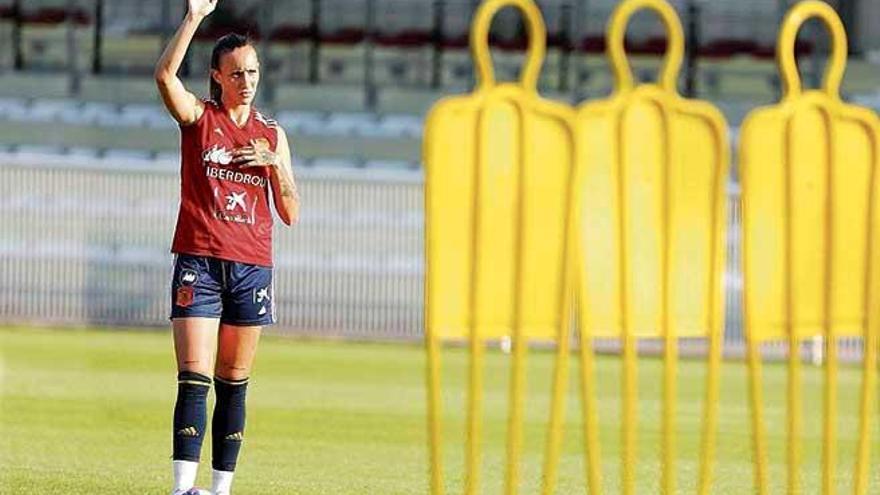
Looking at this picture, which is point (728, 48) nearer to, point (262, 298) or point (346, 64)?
point (346, 64)

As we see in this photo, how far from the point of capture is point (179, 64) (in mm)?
8672

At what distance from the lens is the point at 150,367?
64.8ft

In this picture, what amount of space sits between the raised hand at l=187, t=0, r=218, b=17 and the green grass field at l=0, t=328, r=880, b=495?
2.96 metres

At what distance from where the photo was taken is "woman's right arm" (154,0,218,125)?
27.8ft

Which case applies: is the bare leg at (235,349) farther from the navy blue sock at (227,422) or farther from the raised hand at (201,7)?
the raised hand at (201,7)

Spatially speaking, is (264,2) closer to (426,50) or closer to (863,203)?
(426,50)

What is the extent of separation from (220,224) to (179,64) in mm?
655

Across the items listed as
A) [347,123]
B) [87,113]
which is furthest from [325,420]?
[87,113]

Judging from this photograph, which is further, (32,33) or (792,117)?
(32,33)

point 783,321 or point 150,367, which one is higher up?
point 783,321

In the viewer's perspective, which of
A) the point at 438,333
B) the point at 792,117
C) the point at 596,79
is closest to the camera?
the point at 438,333

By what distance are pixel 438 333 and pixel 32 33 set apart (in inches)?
1096

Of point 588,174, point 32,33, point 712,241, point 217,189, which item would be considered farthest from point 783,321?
point 32,33

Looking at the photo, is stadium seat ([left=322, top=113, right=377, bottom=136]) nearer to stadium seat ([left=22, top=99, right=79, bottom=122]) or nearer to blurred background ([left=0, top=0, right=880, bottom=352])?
blurred background ([left=0, top=0, right=880, bottom=352])
